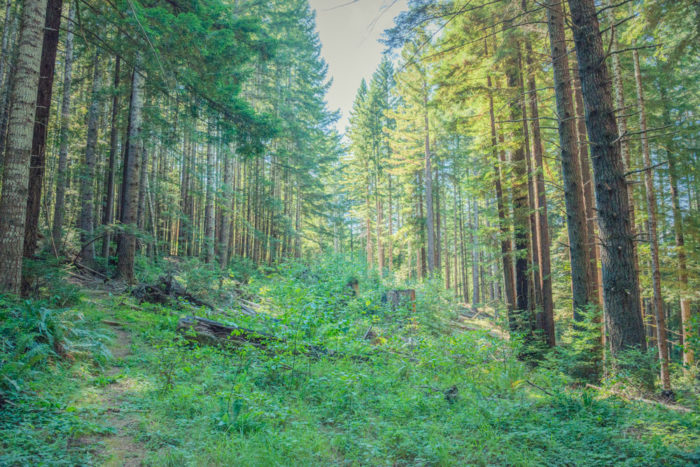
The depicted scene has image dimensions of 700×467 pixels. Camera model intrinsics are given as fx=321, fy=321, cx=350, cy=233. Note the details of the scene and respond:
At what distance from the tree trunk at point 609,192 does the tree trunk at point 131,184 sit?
35.4 ft

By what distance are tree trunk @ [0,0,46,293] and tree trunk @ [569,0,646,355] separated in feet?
29.1

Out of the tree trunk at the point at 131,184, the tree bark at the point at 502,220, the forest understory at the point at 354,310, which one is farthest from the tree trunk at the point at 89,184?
the tree bark at the point at 502,220

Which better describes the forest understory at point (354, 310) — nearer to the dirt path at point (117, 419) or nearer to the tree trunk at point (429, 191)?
the dirt path at point (117, 419)

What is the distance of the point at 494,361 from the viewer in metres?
6.86

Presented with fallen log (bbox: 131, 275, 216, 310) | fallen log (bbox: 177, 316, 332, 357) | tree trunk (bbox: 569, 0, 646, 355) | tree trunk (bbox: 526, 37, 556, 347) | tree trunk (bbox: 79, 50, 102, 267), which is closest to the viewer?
tree trunk (bbox: 569, 0, 646, 355)

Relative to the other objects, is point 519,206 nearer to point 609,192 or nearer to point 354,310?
point 609,192

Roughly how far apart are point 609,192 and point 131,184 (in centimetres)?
1140

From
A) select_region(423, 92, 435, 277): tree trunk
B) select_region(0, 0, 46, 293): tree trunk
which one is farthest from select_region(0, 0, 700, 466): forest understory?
select_region(423, 92, 435, 277): tree trunk

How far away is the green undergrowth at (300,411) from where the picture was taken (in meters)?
2.79

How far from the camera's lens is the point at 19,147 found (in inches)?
213

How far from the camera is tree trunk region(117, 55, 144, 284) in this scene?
9.42 metres

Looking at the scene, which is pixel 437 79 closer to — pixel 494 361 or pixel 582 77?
pixel 582 77

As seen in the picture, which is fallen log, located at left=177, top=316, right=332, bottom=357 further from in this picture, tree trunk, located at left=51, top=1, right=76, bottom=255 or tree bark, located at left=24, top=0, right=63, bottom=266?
tree trunk, located at left=51, top=1, right=76, bottom=255

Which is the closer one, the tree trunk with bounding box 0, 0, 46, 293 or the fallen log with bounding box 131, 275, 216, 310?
the tree trunk with bounding box 0, 0, 46, 293
